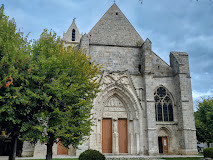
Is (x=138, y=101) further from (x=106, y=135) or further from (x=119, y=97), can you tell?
(x=106, y=135)

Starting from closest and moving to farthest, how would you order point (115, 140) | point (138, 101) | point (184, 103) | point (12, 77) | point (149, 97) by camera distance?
point (12, 77) → point (115, 140) → point (149, 97) → point (184, 103) → point (138, 101)

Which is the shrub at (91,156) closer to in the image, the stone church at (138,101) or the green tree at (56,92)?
the green tree at (56,92)

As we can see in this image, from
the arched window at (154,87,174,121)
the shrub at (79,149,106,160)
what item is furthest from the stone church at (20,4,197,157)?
the shrub at (79,149,106,160)

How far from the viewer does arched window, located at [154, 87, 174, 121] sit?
1823 centimetres

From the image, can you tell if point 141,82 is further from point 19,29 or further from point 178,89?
point 19,29

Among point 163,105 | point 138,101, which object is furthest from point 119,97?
point 163,105

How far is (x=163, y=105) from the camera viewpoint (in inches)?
730

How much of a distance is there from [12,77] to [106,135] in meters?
11.1

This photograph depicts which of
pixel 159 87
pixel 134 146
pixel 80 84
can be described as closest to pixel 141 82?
pixel 159 87

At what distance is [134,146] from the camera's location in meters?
17.0

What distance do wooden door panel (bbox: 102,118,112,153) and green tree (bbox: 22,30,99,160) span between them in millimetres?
6574

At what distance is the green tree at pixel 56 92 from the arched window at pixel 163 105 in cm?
931

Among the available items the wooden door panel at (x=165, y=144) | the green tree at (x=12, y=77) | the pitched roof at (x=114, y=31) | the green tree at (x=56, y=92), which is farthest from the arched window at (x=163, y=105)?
the green tree at (x=12, y=77)

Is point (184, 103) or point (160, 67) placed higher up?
point (160, 67)
